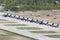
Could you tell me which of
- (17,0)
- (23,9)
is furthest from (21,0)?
(23,9)

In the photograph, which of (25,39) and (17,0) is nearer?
(25,39)

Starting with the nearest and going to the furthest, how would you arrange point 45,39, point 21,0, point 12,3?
point 45,39, point 12,3, point 21,0

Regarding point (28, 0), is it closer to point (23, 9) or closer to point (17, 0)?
point (17, 0)

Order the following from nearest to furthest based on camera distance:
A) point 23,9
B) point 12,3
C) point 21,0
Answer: point 23,9, point 12,3, point 21,0

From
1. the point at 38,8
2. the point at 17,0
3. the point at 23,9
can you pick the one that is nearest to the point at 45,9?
the point at 38,8

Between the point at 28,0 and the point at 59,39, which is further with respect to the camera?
the point at 28,0

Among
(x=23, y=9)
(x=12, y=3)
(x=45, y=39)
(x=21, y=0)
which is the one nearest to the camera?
(x=45, y=39)

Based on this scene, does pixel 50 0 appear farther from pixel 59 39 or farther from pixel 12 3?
pixel 59 39

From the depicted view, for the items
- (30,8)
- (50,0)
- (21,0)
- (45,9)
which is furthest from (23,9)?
(50,0)
